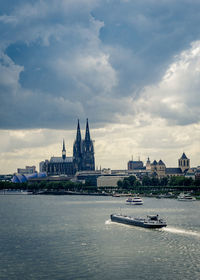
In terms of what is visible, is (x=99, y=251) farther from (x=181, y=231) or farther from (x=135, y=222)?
(x=135, y=222)

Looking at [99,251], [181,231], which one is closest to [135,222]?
[181,231]

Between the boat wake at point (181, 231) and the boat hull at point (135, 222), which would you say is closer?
the boat wake at point (181, 231)

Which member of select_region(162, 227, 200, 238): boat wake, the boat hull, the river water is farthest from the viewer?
the boat hull

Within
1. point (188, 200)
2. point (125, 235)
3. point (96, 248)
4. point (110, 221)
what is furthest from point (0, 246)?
point (188, 200)

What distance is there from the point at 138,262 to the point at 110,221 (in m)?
36.7

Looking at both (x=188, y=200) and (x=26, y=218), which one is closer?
(x=26, y=218)

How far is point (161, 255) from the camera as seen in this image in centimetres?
5009

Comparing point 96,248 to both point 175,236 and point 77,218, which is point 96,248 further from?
point 77,218

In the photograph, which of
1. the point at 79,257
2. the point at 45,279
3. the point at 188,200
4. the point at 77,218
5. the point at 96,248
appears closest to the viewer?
the point at 45,279

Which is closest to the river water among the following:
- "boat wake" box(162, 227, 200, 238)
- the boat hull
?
"boat wake" box(162, 227, 200, 238)

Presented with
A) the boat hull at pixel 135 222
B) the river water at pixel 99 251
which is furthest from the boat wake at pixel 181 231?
the boat hull at pixel 135 222

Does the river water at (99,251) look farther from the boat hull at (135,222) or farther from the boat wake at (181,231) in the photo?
the boat hull at (135,222)

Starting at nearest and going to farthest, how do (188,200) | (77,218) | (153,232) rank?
(153,232) < (77,218) < (188,200)

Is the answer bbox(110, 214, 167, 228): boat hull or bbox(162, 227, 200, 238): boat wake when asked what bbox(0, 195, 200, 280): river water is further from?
bbox(110, 214, 167, 228): boat hull
